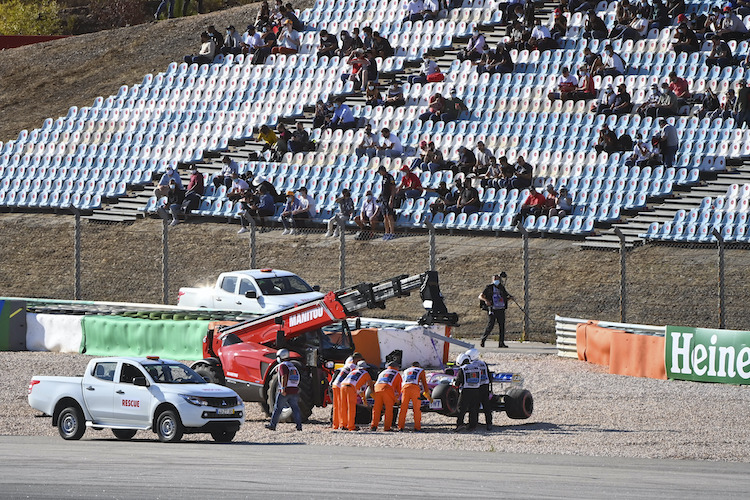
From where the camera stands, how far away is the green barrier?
26.3 metres

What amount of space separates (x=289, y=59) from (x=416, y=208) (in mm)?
11160

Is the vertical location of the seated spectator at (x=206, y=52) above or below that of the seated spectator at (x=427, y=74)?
above

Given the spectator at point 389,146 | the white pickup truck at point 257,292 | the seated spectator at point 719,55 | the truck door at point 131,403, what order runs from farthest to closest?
the spectator at point 389,146 → the seated spectator at point 719,55 → the white pickup truck at point 257,292 → the truck door at point 131,403

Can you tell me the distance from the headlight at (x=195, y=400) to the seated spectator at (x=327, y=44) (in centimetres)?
2566

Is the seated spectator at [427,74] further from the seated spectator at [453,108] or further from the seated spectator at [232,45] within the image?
the seated spectator at [232,45]

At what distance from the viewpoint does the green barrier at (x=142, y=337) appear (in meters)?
26.3

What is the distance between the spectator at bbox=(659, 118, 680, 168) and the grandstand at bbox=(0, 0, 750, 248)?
0.72 feet

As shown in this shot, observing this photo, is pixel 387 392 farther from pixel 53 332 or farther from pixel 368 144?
pixel 368 144

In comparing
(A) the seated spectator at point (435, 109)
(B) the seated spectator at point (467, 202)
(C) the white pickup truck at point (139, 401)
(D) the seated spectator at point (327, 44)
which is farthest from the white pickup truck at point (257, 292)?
(D) the seated spectator at point (327, 44)

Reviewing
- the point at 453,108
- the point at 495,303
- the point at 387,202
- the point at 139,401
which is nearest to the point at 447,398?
the point at 139,401

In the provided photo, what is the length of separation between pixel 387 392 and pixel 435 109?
18939mm

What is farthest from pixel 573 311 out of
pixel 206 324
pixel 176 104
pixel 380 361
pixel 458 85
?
pixel 176 104

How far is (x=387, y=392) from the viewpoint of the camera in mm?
19016

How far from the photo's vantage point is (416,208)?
33594 millimetres
